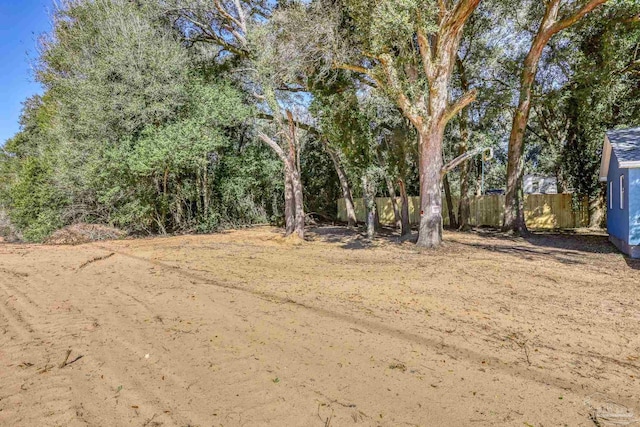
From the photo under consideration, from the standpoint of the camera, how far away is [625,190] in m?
8.69

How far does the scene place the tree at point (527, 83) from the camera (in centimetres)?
1060

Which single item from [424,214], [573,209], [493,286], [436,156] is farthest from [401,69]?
[573,209]

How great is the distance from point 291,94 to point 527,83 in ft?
25.9

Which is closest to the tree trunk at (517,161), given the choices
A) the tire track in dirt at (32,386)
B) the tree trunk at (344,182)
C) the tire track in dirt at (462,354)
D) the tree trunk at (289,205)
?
the tree trunk at (344,182)

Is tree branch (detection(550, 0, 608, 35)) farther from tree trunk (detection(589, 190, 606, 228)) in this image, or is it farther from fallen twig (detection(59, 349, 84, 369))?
fallen twig (detection(59, 349, 84, 369))

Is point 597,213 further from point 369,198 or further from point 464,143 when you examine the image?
point 369,198

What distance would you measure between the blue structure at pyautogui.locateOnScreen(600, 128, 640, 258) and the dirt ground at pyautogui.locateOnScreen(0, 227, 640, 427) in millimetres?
1984

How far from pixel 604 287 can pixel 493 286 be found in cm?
167

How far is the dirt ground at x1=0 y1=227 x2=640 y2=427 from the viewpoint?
7.97 feet

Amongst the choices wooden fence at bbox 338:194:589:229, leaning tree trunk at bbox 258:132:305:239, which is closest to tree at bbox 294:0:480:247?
leaning tree trunk at bbox 258:132:305:239

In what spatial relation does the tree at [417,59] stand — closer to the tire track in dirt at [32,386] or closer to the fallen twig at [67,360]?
the fallen twig at [67,360]

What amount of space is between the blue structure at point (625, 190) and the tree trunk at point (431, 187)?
3.96m

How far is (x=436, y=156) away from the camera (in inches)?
395

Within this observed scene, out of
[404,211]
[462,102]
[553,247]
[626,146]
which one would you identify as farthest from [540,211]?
[462,102]
